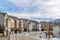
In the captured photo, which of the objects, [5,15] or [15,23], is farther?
[15,23]

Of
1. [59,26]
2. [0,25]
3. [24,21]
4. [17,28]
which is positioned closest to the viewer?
[59,26]

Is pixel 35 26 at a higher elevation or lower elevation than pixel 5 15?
lower

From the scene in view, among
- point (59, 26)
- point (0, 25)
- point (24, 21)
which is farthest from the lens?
point (24, 21)

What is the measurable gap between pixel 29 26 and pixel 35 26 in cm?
103

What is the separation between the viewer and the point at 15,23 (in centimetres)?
1892

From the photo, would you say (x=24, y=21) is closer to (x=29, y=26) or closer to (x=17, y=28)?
(x=29, y=26)

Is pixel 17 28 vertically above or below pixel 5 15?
below

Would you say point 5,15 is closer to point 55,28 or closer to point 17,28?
point 17,28

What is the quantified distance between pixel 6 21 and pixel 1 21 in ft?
1.73

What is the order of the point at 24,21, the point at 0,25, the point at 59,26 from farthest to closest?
the point at 24,21 < the point at 0,25 < the point at 59,26

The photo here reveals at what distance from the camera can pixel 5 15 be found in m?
16.0

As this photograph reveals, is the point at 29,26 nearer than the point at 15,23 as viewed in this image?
No

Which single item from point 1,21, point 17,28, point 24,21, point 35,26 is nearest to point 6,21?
point 1,21

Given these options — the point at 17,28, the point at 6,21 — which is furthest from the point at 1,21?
the point at 17,28
